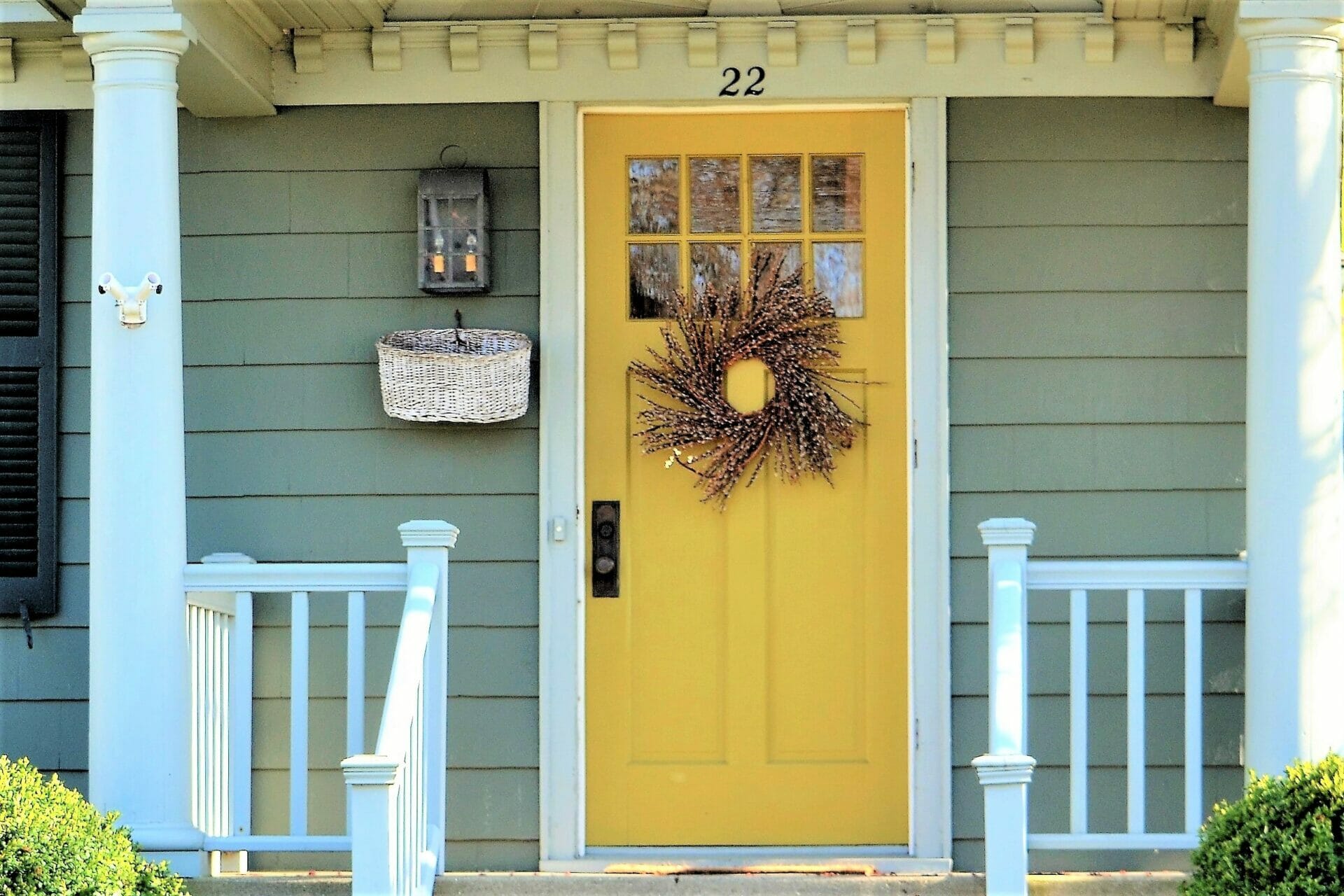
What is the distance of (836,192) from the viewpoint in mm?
4473

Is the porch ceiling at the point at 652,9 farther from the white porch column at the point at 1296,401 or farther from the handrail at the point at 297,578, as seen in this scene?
the handrail at the point at 297,578

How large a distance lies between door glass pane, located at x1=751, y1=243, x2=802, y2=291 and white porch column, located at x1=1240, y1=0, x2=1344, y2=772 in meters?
1.29

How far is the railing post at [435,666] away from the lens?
365 cm

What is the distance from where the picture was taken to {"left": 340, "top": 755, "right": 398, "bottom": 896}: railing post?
3.15 m

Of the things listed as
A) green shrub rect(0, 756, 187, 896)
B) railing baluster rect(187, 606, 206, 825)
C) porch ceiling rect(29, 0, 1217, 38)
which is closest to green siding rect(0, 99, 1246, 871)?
porch ceiling rect(29, 0, 1217, 38)

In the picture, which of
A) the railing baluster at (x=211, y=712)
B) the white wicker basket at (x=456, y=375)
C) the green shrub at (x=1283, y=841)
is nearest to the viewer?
the green shrub at (x=1283, y=841)

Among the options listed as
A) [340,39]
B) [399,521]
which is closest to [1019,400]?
[399,521]

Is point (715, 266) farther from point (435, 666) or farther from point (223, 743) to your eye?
point (223, 743)

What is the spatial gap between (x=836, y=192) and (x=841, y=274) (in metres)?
0.23

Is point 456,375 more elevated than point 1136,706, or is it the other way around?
point 456,375

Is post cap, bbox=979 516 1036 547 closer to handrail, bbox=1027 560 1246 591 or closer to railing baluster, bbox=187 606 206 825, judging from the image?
handrail, bbox=1027 560 1246 591

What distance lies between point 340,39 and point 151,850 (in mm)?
2215

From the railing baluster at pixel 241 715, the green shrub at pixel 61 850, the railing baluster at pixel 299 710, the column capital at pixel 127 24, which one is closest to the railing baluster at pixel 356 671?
the railing baluster at pixel 299 710

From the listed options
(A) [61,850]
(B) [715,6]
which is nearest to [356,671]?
(A) [61,850]
